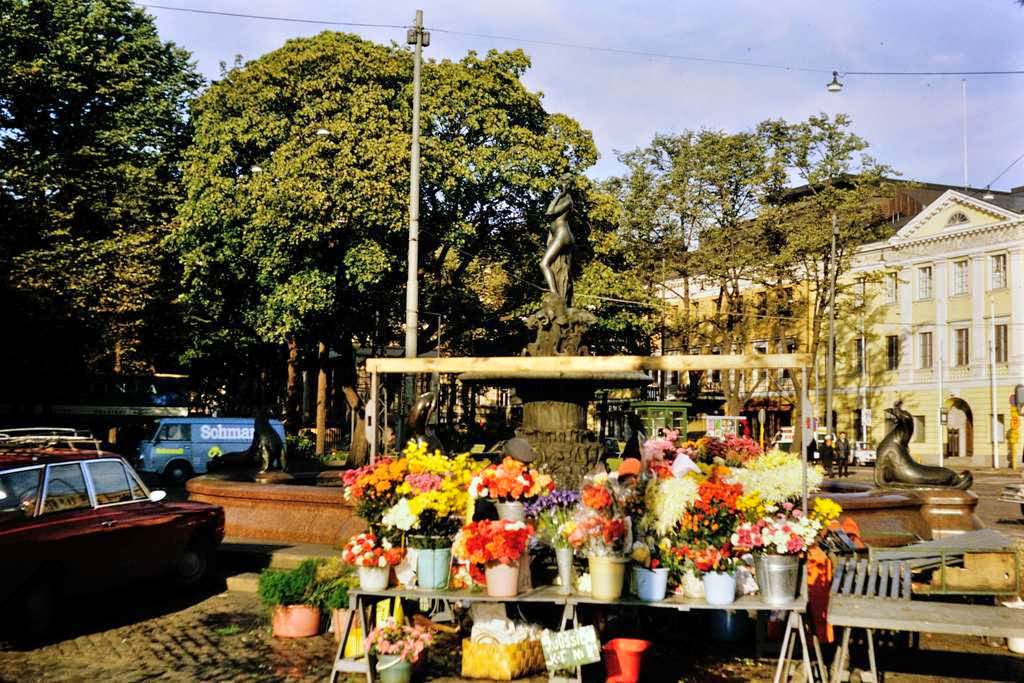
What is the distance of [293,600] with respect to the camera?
9.68 meters

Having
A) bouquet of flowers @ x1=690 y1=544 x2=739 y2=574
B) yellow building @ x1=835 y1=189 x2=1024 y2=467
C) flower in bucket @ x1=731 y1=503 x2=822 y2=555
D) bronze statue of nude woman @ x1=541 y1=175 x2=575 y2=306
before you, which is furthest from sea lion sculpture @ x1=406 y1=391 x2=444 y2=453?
yellow building @ x1=835 y1=189 x2=1024 y2=467

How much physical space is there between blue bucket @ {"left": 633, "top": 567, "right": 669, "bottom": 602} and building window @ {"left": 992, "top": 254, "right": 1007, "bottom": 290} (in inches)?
1959

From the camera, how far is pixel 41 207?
32000mm

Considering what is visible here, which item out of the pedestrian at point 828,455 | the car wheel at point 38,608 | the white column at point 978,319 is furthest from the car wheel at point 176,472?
the white column at point 978,319

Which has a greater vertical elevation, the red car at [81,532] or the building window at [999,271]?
the building window at [999,271]

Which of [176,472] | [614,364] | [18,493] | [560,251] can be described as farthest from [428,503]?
[176,472]

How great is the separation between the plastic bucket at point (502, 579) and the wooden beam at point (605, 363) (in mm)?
1661

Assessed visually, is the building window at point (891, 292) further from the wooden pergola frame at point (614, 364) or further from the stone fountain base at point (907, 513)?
the wooden pergola frame at point (614, 364)

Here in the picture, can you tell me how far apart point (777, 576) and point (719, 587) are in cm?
41

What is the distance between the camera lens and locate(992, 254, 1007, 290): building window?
167 feet

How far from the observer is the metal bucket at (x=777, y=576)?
6.99 meters

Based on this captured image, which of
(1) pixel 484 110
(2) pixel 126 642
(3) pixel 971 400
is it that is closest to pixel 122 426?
(1) pixel 484 110

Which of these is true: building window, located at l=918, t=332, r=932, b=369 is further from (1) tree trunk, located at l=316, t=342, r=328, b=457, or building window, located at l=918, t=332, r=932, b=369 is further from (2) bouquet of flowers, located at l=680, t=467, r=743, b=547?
(2) bouquet of flowers, located at l=680, t=467, r=743, b=547

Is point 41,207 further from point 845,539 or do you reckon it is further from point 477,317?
point 845,539
